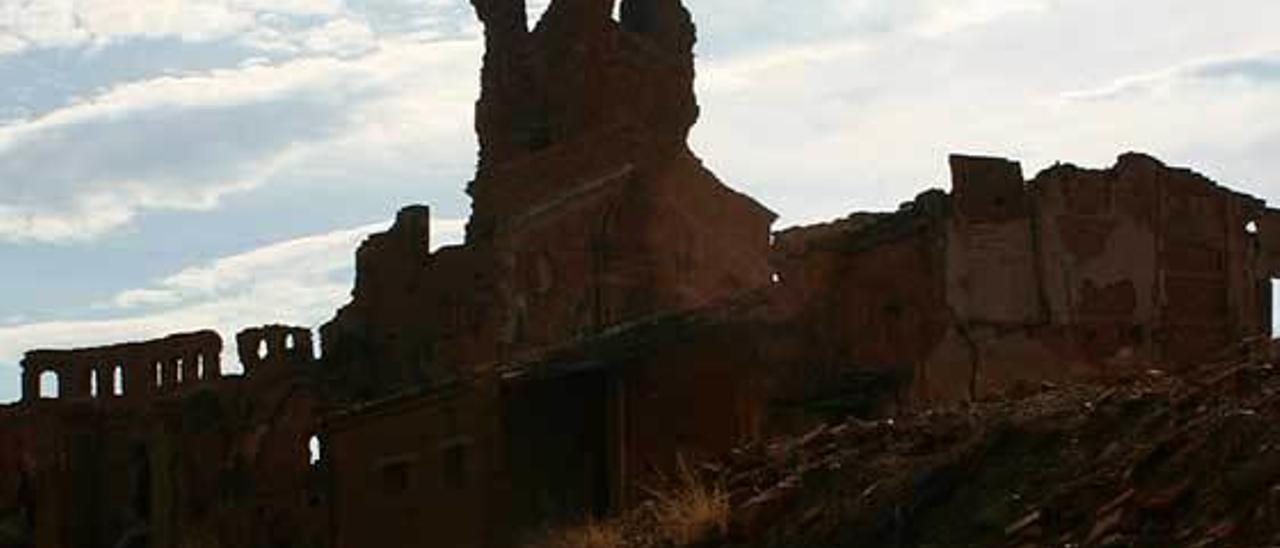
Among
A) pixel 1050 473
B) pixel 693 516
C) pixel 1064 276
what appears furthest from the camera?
pixel 1064 276

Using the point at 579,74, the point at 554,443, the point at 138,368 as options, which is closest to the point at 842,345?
the point at 554,443

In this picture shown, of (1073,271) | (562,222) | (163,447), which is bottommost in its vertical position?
(163,447)

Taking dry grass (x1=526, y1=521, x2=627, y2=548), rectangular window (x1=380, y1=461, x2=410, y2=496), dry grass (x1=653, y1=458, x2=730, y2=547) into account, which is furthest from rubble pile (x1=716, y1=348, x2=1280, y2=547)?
rectangular window (x1=380, y1=461, x2=410, y2=496)

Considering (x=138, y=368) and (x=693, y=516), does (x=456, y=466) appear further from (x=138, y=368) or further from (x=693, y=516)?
(x=138, y=368)

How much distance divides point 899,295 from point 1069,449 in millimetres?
14314

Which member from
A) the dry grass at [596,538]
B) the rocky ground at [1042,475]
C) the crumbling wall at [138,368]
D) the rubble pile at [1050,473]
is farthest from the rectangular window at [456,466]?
the crumbling wall at [138,368]

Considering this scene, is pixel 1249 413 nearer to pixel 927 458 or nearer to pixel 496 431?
pixel 927 458

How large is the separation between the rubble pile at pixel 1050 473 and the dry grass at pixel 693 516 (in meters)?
0.13

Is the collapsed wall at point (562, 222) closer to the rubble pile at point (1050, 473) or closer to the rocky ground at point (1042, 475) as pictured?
the rocky ground at point (1042, 475)

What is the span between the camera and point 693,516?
529 inches

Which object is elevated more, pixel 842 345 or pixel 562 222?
pixel 562 222

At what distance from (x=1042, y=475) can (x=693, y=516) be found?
2.47 meters

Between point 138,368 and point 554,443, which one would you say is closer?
point 554,443

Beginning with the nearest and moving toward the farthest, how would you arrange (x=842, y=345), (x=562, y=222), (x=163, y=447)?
(x=842, y=345) < (x=562, y=222) < (x=163, y=447)
